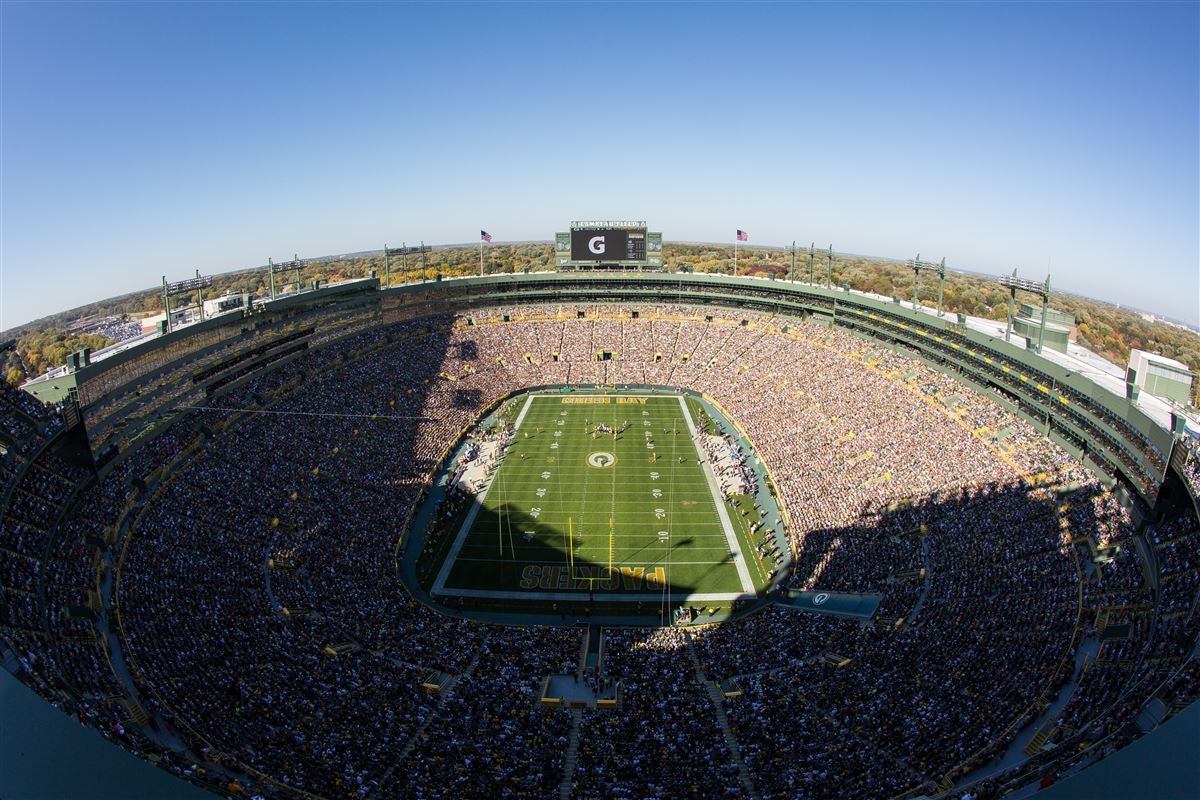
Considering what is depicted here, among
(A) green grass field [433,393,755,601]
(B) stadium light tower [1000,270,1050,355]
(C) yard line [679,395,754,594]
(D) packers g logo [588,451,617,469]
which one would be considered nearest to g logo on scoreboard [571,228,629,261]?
(A) green grass field [433,393,755,601]

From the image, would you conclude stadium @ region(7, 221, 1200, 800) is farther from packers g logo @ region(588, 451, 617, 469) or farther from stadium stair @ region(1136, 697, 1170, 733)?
packers g logo @ region(588, 451, 617, 469)

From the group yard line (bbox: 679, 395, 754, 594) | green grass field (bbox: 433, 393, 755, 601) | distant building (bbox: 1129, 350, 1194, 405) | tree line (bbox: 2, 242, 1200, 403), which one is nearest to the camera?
distant building (bbox: 1129, 350, 1194, 405)

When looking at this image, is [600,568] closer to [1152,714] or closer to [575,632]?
[575,632]

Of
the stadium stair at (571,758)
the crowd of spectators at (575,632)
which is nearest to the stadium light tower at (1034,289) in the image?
the crowd of spectators at (575,632)

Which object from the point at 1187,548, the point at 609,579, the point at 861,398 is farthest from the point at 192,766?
the point at 861,398

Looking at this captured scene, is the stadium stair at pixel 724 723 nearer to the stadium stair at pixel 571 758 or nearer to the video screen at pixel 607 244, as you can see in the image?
the stadium stair at pixel 571 758

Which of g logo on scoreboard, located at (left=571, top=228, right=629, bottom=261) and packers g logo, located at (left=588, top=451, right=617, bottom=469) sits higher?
g logo on scoreboard, located at (left=571, top=228, right=629, bottom=261)
